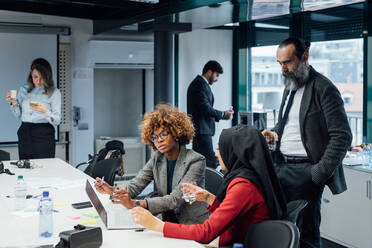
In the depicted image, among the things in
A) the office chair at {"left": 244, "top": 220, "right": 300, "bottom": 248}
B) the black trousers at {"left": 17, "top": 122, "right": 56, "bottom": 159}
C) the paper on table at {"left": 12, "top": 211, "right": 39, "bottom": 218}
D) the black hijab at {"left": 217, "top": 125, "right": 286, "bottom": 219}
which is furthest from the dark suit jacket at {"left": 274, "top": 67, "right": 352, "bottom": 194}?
the black trousers at {"left": 17, "top": 122, "right": 56, "bottom": 159}

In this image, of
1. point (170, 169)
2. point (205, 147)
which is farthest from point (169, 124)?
point (205, 147)

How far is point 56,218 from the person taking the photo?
284 centimetres

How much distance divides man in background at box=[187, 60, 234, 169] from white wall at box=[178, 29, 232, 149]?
48.8 inches

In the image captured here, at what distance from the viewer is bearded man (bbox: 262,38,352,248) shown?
2.85 metres

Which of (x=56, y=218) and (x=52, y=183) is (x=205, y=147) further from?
(x=56, y=218)

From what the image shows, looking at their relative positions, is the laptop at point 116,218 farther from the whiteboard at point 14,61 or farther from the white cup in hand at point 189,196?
the whiteboard at point 14,61

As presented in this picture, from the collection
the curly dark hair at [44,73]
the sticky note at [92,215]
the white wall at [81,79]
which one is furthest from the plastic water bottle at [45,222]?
the white wall at [81,79]

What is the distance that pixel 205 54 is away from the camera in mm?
8023

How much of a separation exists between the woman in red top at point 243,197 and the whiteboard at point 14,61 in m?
5.03

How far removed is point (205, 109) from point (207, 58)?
1.78 meters

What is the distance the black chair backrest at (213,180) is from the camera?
3350 mm

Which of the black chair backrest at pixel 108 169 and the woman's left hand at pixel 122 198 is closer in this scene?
the woman's left hand at pixel 122 198

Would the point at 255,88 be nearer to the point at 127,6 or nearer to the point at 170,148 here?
the point at 127,6

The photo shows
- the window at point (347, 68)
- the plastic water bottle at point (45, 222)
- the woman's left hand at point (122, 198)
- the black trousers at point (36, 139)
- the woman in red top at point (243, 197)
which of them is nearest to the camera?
the woman in red top at point (243, 197)
